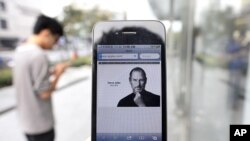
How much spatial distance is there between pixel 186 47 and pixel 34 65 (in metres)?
1.07

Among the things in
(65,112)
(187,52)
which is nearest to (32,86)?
(187,52)

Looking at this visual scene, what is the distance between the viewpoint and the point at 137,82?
0.41 m

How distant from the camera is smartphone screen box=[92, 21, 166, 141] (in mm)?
413

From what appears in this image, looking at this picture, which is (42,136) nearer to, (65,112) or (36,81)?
(36,81)

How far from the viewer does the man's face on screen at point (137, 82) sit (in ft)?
1.35

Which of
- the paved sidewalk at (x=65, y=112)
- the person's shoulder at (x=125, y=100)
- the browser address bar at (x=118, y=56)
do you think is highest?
the browser address bar at (x=118, y=56)

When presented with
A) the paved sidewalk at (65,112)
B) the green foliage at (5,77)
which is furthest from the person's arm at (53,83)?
the green foliage at (5,77)

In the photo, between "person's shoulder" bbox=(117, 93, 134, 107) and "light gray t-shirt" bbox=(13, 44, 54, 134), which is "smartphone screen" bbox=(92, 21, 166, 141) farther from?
"light gray t-shirt" bbox=(13, 44, 54, 134)

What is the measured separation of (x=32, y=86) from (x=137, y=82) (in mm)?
740

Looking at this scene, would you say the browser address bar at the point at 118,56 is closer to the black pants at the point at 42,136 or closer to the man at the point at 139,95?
the man at the point at 139,95

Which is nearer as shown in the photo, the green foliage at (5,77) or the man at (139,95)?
the man at (139,95)

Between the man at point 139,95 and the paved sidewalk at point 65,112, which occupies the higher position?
the man at point 139,95

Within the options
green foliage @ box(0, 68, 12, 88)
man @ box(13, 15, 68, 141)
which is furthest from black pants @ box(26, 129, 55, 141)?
green foliage @ box(0, 68, 12, 88)

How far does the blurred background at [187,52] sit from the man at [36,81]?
0.08 meters
